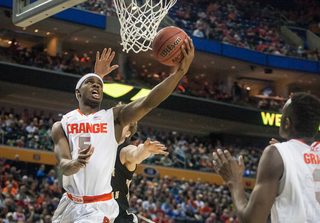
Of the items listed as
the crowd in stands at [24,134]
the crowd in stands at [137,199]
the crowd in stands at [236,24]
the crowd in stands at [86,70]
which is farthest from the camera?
the crowd in stands at [236,24]

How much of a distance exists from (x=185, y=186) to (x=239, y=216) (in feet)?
41.6

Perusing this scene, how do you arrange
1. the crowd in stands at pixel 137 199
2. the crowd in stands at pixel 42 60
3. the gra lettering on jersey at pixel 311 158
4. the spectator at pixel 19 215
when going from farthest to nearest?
1. the crowd in stands at pixel 42 60
2. the crowd in stands at pixel 137 199
3. the spectator at pixel 19 215
4. the gra lettering on jersey at pixel 311 158

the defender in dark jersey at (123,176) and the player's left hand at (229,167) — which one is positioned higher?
the player's left hand at (229,167)

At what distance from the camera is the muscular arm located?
84.8 inches

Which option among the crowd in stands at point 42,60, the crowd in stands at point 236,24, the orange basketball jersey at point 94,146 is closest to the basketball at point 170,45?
the orange basketball jersey at point 94,146

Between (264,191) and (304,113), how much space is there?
0.54 meters

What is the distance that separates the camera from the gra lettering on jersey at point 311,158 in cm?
229

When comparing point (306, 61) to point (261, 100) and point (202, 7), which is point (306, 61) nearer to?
point (261, 100)

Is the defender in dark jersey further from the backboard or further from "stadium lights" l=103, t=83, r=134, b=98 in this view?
"stadium lights" l=103, t=83, r=134, b=98

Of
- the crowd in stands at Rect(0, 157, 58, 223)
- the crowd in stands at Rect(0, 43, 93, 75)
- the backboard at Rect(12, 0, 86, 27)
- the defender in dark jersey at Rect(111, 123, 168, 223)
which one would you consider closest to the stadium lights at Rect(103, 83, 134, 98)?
the crowd in stands at Rect(0, 43, 93, 75)

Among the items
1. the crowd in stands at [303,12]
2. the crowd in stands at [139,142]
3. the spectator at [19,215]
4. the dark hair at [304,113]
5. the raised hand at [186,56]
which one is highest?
the crowd in stands at [303,12]

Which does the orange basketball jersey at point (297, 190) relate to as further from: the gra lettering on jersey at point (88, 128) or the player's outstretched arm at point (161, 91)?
the gra lettering on jersey at point (88, 128)

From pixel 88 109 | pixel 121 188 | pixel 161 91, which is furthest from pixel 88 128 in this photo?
pixel 121 188

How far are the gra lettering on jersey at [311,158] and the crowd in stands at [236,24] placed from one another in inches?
737
